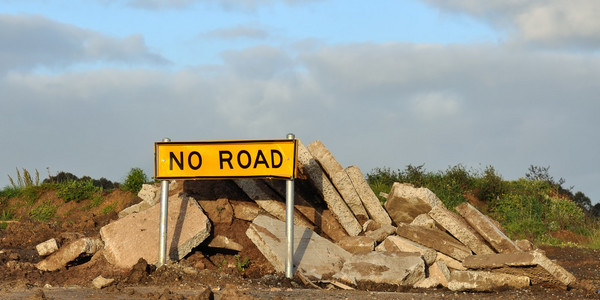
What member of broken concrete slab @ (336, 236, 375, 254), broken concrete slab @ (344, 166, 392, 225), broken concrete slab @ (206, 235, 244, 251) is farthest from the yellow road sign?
broken concrete slab @ (344, 166, 392, 225)

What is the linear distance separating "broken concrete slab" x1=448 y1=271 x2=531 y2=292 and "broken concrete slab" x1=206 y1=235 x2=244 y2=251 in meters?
3.43

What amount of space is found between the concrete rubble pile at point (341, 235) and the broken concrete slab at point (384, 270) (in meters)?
0.01

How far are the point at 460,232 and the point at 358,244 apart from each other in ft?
5.64

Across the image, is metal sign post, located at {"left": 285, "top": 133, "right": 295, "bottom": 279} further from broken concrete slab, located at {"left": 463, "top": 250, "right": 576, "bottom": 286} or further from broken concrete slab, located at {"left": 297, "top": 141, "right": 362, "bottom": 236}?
broken concrete slab, located at {"left": 463, "top": 250, "right": 576, "bottom": 286}

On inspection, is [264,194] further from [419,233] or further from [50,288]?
[50,288]

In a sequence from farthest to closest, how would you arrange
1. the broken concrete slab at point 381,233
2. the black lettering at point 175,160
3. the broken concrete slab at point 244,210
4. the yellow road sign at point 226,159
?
the broken concrete slab at point 244,210 < the broken concrete slab at point 381,233 < the black lettering at point 175,160 < the yellow road sign at point 226,159

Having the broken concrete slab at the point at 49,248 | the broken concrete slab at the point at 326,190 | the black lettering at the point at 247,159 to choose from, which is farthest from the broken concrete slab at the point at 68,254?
the broken concrete slab at the point at 326,190

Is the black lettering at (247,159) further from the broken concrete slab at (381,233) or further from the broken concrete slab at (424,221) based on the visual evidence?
the broken concrete slab at (424,221)

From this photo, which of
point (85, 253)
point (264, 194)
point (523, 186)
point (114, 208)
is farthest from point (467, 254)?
point (523, 186)

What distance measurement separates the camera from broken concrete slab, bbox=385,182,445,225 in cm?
1160

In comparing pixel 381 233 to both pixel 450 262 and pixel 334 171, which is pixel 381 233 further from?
pixel 334 171

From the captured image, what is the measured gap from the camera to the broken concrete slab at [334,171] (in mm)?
11344

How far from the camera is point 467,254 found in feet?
34.0

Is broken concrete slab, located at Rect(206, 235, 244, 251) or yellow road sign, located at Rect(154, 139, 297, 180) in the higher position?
yellow road sign, located at Rect(154, 139, 297, 180)
